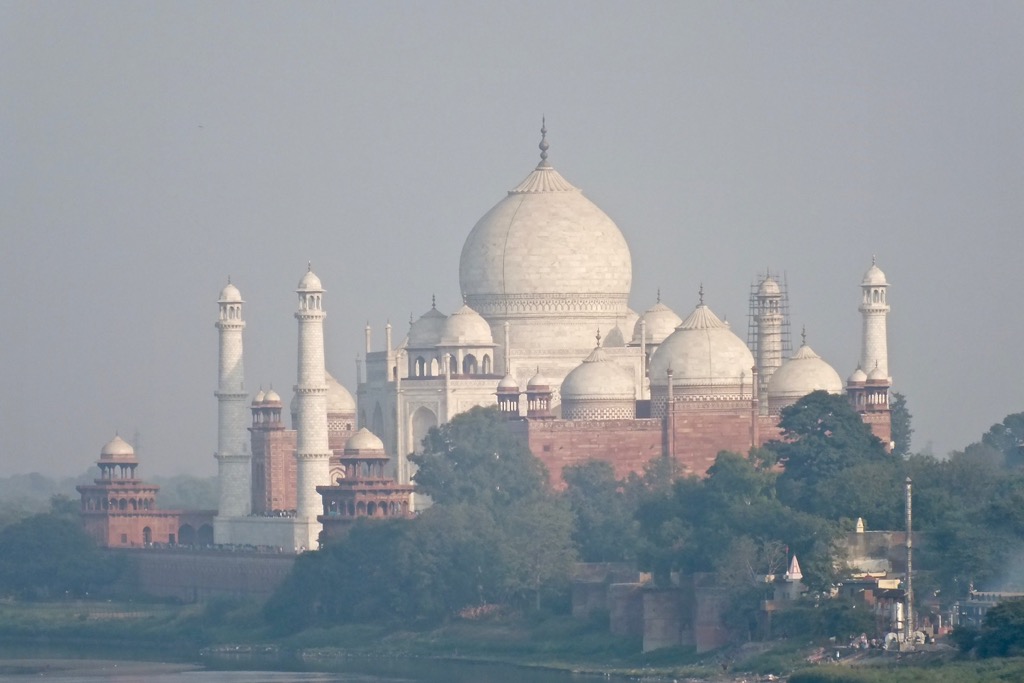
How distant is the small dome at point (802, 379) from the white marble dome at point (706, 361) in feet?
2.73

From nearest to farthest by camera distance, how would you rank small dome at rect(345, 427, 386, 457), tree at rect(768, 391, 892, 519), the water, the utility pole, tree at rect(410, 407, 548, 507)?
the utility pole, the water, tree at rect(768, 391, 892, 519), small dome at rect(345, 427, 386, 457), tree at rect(410, 407, 548, 507)

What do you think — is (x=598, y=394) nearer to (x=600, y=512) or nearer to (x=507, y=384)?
(x=507, y=384)

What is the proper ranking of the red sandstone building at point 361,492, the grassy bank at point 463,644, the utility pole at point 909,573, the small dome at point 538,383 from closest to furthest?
the grassy bank at point 463,644, the utility pole at point 909,573, the red sandstone building at point 361,492, the small dome at point 538,383

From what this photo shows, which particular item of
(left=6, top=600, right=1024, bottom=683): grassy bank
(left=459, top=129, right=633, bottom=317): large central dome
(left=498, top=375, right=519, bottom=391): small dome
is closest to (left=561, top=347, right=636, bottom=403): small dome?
(left=498, top=375, right=519, bottom=391): small dome

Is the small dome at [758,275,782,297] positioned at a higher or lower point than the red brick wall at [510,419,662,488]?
higher

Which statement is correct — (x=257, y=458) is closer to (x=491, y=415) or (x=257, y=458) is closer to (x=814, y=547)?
(x=491, y=415)

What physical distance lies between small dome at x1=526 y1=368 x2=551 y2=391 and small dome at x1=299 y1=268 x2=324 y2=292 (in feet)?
15.9

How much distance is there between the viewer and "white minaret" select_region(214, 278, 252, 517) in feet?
244

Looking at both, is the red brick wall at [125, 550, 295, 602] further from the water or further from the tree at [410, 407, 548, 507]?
the water

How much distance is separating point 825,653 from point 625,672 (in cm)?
486

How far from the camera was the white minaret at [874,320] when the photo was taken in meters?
73.5

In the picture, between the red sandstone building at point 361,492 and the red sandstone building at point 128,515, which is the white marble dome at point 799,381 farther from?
the red sandstone building at point 128,515

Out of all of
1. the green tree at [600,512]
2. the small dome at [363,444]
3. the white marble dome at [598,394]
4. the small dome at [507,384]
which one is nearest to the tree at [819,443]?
the green tree at [600,512]

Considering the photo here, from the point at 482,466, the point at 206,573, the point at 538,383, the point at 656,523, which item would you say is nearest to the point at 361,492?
the point at 482,466
